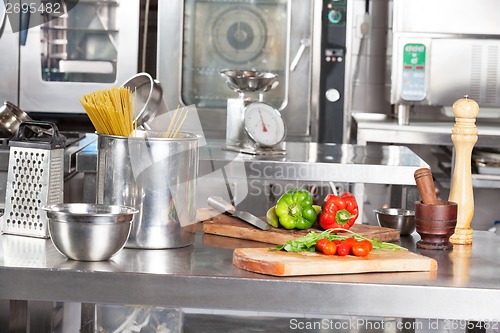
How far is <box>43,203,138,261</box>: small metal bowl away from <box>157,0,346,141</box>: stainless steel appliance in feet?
9.94

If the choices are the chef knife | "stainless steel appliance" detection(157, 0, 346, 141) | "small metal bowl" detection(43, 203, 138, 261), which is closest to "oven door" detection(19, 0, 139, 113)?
"stainless steel appliance" detection(157, 0, 346, 141)

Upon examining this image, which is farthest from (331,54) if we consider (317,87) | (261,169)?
(261,169)

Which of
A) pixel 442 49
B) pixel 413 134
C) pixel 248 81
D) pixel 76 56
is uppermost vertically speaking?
pixel 442 49

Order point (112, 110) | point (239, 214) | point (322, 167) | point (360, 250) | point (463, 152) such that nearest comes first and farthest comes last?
point (360, 250) → point (112, 110) → point (463, 152) → point (239, 214) → point (322, 167)

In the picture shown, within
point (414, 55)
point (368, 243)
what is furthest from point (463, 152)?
point (414, 55)

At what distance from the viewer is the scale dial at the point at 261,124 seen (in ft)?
11.6

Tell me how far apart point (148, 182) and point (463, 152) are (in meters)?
0.78

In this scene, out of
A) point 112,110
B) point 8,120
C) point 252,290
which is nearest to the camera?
point 252,290

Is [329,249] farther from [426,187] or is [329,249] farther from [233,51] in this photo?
[233,51]

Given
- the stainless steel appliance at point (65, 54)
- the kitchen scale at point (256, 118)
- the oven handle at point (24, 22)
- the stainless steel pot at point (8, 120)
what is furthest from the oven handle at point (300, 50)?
the stainless steel pot at point (8, 120)

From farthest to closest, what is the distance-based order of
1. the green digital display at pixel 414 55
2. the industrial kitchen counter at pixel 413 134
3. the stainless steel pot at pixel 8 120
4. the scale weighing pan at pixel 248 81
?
the green digital display at pixel 414 55 → the industrial kitchen counter at pixel 413 134 → the scale weighing pan at pixel 248 81 → the stainless steel pot at pixel 8 120

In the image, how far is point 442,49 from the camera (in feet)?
15.9

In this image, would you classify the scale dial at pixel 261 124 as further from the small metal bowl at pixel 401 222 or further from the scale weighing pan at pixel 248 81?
the small metal bowl at pixel 401 222

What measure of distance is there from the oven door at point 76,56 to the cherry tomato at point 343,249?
3.21 m
